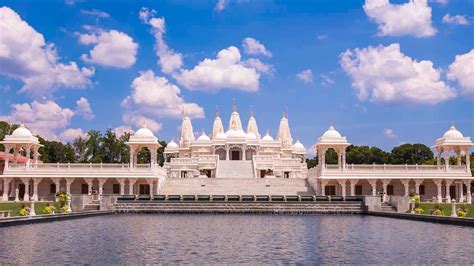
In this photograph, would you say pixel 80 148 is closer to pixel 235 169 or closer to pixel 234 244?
pixel 235 169

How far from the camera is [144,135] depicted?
5800cm

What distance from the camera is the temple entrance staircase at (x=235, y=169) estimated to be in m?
65.6

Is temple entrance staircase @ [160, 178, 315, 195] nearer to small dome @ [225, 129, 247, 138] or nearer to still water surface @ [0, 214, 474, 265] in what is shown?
small dome @ [225, 129, 247, 138]

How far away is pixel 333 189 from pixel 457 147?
12.8m

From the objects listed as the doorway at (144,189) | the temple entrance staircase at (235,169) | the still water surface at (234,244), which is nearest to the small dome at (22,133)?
the doorway at (144,189)

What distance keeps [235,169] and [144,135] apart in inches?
532

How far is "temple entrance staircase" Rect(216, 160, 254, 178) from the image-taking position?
65.6 metres

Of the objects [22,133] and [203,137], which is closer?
[22,133]

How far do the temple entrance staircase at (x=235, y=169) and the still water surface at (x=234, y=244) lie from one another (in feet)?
123

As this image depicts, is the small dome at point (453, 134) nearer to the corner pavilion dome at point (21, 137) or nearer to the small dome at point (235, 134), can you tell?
the small dome at point (235, 134)

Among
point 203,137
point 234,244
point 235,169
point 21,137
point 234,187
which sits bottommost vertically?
point 234,244

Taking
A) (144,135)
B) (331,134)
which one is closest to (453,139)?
(331,134)

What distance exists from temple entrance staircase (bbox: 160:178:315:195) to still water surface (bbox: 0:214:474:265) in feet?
88.7

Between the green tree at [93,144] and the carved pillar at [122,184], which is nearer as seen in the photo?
the carved pillar at [122,184]
